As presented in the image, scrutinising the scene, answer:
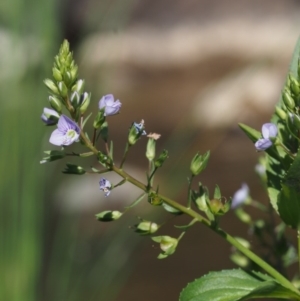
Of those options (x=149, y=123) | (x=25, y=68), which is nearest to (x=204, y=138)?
(x=149, y=123)

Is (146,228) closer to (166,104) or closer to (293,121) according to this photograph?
(293,121)

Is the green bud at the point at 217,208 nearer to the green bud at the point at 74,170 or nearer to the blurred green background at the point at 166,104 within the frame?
the green bud at the point at 74,170

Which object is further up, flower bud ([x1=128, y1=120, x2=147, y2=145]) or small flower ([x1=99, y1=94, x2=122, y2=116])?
small flower ([x1=99, y1=94, x2=122, y2=116])

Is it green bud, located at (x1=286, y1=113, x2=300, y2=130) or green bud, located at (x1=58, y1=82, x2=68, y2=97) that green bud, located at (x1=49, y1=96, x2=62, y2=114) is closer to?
green bud, located at (x1=58, y1=82, x2=68, y2=97)

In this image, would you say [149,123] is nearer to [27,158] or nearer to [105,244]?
[105,244]

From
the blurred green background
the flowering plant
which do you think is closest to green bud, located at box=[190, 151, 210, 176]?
the flowering plant
